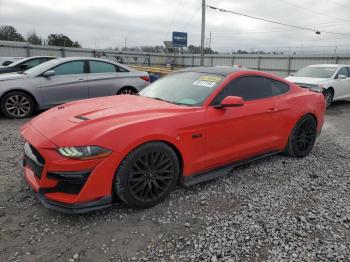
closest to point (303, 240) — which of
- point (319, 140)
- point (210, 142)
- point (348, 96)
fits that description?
point (210, 142)

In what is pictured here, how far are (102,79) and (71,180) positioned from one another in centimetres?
519

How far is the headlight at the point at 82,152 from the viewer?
2600mm

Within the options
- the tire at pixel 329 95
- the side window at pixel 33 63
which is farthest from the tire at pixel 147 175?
the tire at pixel 329 95

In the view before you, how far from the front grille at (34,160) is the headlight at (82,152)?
24 cm

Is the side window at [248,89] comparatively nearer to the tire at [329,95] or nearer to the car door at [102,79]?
the car door at [102,79]

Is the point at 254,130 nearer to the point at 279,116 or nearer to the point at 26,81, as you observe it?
the point at 279,116

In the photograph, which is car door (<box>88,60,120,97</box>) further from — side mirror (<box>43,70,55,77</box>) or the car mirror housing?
the car mirror housing

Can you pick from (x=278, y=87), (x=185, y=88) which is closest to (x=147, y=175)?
(x=185, y=88)

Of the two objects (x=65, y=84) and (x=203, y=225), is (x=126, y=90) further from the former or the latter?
(x=203, y=225)

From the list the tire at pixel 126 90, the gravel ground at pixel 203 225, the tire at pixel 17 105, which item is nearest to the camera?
the gravel ground at pixel 203 225

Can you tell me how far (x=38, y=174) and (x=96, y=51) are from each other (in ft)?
71.6

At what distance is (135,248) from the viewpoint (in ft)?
8.27

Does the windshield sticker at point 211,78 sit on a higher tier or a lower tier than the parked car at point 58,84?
higher

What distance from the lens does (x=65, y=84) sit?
6.94m
